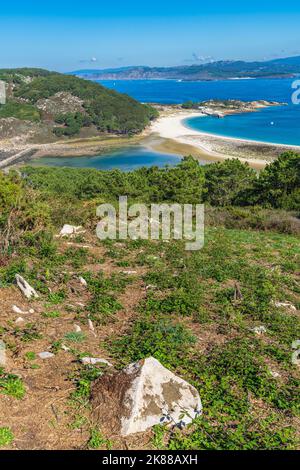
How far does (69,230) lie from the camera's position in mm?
12820

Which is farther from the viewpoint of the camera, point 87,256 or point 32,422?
point 87,256

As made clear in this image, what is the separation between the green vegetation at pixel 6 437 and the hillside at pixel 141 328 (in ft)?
0.04

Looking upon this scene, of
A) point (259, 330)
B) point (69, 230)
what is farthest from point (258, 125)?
point (259, 330)

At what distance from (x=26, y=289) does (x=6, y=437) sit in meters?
3.85

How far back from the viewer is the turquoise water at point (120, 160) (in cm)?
6673

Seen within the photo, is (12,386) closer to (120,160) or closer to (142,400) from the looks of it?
(142,400)

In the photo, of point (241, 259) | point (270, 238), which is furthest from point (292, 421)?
point (270, 238)

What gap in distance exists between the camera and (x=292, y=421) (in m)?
4.99

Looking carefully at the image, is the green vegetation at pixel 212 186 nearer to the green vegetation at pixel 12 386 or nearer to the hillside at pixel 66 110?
the green vegetation at pixel 12 386

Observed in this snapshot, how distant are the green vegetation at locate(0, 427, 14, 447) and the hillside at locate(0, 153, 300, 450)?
1 centimetres

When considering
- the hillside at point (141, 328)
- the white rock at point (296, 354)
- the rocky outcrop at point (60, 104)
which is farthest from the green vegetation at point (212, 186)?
the rocky outcrop at point (60, 104)

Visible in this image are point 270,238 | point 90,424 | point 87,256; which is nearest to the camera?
point 90,424

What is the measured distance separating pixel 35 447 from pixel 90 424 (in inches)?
25.0

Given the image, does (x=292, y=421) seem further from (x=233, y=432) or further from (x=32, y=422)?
(x=32, y=422)
